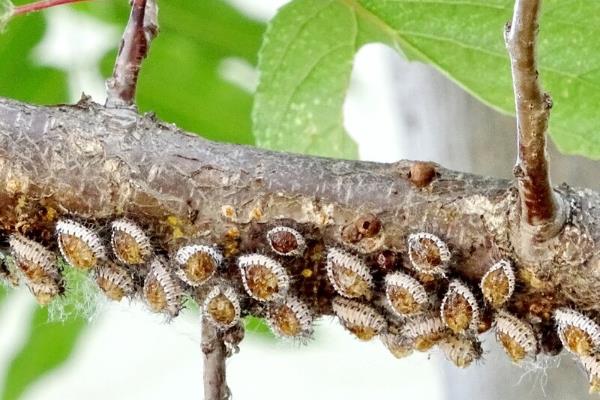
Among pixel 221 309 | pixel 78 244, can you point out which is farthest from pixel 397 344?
pixel 78 244

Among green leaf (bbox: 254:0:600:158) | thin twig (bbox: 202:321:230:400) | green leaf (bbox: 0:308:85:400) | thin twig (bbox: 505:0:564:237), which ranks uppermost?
green leaf (bbox: 254:0:600:158)

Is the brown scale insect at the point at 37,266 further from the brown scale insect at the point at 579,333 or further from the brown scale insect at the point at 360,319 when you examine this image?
the brown scale insect at the point at 579,333

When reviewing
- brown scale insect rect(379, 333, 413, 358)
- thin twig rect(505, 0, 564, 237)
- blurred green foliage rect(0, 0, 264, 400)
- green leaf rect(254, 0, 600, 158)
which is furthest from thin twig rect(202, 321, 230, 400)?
blurred green foliage rect(0, 0, 264, 400)

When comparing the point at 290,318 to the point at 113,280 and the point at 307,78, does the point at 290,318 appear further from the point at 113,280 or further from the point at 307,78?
the point at 307,78

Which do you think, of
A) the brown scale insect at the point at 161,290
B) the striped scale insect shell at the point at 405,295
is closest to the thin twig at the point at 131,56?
the brown scale insect at the point at 161,290

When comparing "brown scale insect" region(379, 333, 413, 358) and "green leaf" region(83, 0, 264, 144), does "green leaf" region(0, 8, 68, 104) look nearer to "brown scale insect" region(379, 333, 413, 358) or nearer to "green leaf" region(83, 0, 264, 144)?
"green leaf" region(83, 0, 264, 144)
